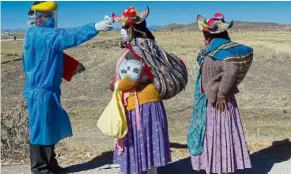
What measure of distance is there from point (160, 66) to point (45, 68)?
1.13 meters

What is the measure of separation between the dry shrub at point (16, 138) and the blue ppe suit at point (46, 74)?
1.33 m

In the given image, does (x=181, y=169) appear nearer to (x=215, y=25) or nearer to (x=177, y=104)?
(x=215, y=25)

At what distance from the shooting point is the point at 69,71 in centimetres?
566

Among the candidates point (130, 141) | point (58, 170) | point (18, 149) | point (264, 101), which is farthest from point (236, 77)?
point (264, 101)

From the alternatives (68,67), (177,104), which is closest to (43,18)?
(68,67)

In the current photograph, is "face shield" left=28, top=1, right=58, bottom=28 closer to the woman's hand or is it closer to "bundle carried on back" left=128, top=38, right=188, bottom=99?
"bundle carried on back" left=128, top=38, right=188, bottom=99

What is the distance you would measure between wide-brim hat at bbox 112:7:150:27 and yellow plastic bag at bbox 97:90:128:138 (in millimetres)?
628

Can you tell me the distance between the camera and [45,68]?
5.27 metres

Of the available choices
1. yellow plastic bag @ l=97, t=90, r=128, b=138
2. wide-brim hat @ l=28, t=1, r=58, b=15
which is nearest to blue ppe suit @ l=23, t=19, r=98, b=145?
wide-brim hat @ l=28, t=1, r=58, b=15

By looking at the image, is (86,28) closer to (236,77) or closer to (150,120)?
(150,120)

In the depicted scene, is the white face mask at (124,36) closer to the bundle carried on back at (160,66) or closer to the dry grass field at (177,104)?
the bundle carried on back at (160,66)

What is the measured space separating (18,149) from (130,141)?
229cm

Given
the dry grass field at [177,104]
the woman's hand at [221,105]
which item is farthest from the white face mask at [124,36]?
the dry grass field at [177,104]

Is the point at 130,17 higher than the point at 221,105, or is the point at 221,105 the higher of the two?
the point at 130,17
